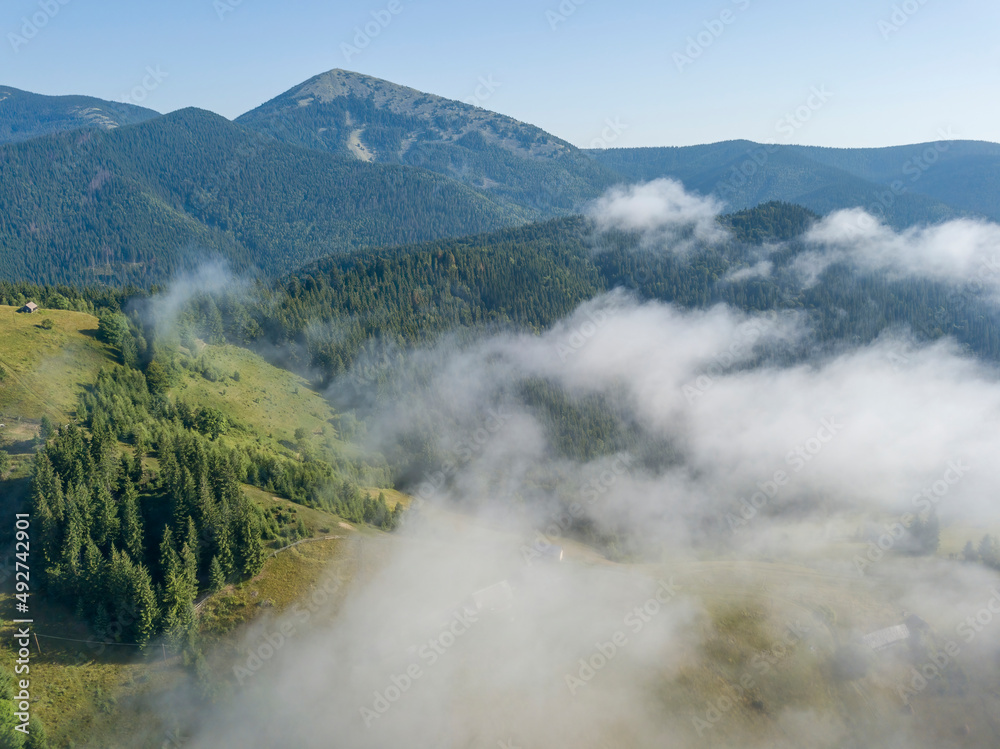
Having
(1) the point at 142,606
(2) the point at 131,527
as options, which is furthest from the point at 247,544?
(2) the point at 131,527

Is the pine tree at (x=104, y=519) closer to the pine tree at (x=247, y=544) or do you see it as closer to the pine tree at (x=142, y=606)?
the pine tree at (x=142, y=606)

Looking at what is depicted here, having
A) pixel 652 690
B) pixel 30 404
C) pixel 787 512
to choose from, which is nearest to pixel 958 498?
pixel 787 512

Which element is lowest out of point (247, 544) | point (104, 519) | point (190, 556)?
point (247, 544)

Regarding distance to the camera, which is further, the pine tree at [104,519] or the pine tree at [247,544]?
the pine tree at [247,544]

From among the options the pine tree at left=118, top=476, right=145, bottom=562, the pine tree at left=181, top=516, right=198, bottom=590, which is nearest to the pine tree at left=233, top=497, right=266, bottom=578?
the pine tree at left=181, top=516, right=198, bottom=590

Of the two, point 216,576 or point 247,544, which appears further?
point 247,544

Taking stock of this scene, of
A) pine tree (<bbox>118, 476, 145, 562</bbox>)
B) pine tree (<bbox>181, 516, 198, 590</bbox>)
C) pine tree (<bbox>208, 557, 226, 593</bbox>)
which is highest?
pine tree (<bbox>118, 476, 145, 562</bbox>)

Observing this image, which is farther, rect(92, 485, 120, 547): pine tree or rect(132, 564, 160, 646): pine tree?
rect(92, 485, 120, 547): pine tree

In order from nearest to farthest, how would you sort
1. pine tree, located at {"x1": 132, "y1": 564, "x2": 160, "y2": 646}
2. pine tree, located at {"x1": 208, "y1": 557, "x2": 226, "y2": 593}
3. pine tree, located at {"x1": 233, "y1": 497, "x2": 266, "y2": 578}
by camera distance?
pine tree, located at {"x1": 132, "y1": 564, "x2": 160, "y2": 646}, pine tree, located at {"x1": 208, "y1": 557, "x2": 226, "y2": 593}, pine tree, located at {"x1": 233, "y1": 497, "x2": 266, "y2": 578}

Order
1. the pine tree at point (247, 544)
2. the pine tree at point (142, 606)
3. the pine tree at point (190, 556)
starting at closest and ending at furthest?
the pine tree at point (142, 606), the pine tree at point (190, 556), the pine tree at point (247, 544)

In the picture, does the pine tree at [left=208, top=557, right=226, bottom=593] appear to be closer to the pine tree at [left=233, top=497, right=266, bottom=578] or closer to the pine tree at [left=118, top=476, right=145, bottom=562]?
the pine tree at [left=233, top=497, right=266, bottom=578]

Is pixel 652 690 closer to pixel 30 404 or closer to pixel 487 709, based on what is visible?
pixel 487 709

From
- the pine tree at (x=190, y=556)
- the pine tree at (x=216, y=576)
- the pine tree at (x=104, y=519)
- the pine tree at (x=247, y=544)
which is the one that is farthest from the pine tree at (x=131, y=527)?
the pine tree at (x=247, y=544)

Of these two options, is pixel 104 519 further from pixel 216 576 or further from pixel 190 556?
pixel 216 576
